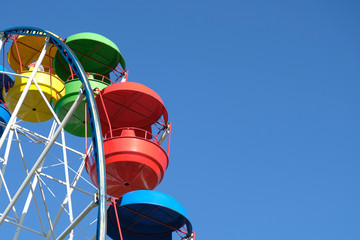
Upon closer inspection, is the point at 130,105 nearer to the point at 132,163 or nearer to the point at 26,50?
the point at 132,163

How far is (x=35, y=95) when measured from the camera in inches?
616

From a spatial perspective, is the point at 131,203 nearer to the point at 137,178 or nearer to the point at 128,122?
the point at 137,178

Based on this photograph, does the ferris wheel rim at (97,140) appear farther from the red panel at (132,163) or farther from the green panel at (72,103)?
the red panel at (132,163)

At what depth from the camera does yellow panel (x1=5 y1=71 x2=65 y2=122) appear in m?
15.5

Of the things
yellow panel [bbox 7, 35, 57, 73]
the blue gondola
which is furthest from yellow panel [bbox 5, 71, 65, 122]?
the blue gondola

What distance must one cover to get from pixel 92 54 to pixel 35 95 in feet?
6.71

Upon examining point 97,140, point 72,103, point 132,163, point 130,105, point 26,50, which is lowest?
point 97,140

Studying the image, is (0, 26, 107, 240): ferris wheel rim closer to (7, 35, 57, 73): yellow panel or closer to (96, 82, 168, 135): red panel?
(96, 82, 168, 135): red panel

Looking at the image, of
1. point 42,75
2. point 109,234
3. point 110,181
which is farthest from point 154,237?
point 42,75

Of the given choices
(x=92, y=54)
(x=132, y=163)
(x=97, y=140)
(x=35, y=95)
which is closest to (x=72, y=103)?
(x=35, y=95)

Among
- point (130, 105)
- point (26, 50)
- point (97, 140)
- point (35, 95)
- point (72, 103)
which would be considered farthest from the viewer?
point (26, 50)

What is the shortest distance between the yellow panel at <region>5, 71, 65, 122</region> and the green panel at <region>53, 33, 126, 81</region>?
0.45 metres

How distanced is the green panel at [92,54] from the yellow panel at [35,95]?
447 millimetres

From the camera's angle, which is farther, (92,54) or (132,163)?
(92,54)
